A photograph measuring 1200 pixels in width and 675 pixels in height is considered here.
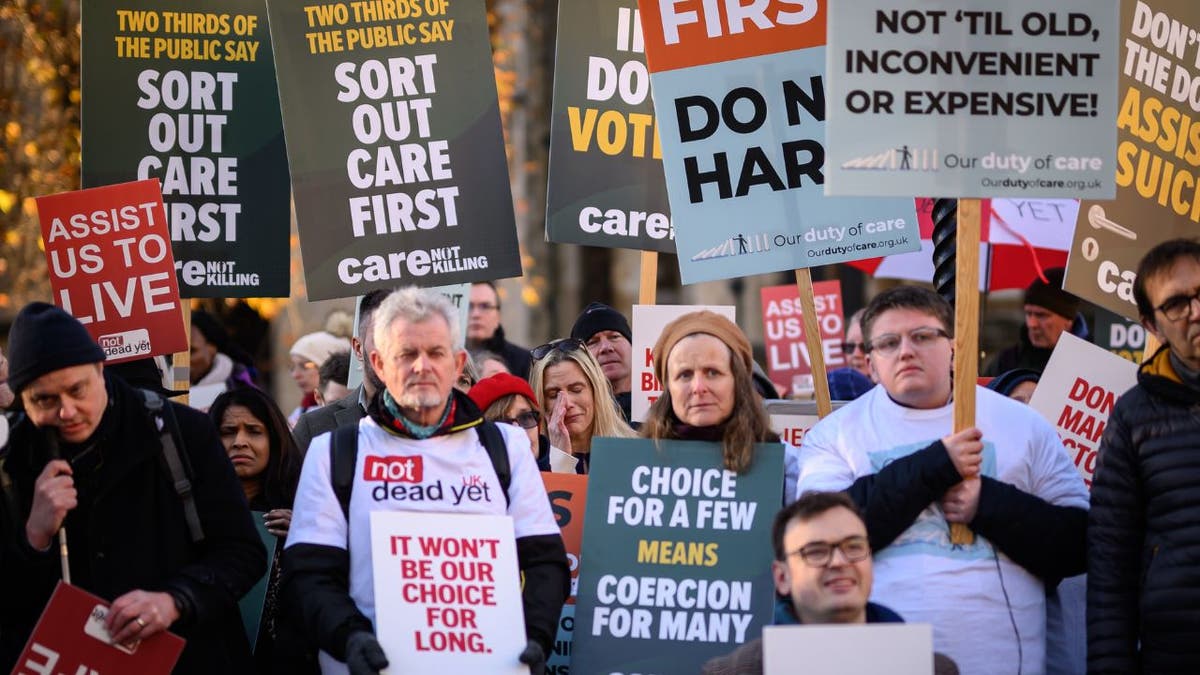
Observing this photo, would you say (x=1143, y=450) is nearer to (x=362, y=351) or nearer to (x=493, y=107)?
(x=362, y=351)

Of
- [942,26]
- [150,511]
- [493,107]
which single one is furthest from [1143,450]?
[493,107]

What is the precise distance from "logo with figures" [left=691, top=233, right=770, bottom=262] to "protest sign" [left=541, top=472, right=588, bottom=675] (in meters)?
1.16

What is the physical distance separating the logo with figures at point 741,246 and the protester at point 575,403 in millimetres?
687

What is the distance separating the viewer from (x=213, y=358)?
9711 mm

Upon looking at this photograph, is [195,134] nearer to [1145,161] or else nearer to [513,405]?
[513,405]

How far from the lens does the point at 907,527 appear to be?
201 inches

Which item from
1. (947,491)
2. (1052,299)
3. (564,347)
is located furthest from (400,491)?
(1052,299)

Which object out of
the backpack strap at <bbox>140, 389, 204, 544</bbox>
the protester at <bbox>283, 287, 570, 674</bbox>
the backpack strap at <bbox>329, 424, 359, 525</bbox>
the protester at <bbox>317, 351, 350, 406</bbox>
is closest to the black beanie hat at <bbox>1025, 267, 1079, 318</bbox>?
the protester at <bbox>317, 351, 350, 406</bbox>

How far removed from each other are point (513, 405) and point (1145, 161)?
2.73m

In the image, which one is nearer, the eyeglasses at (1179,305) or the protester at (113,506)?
the eyeglasses at (1179,305)

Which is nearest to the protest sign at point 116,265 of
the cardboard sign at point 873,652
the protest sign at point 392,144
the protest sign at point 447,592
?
the protest sign at point 392,144

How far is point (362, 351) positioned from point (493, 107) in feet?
4.84

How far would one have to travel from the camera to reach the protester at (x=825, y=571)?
4.53 m

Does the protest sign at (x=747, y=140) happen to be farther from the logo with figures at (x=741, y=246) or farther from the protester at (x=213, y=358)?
the protester at (x=213, y=358)
